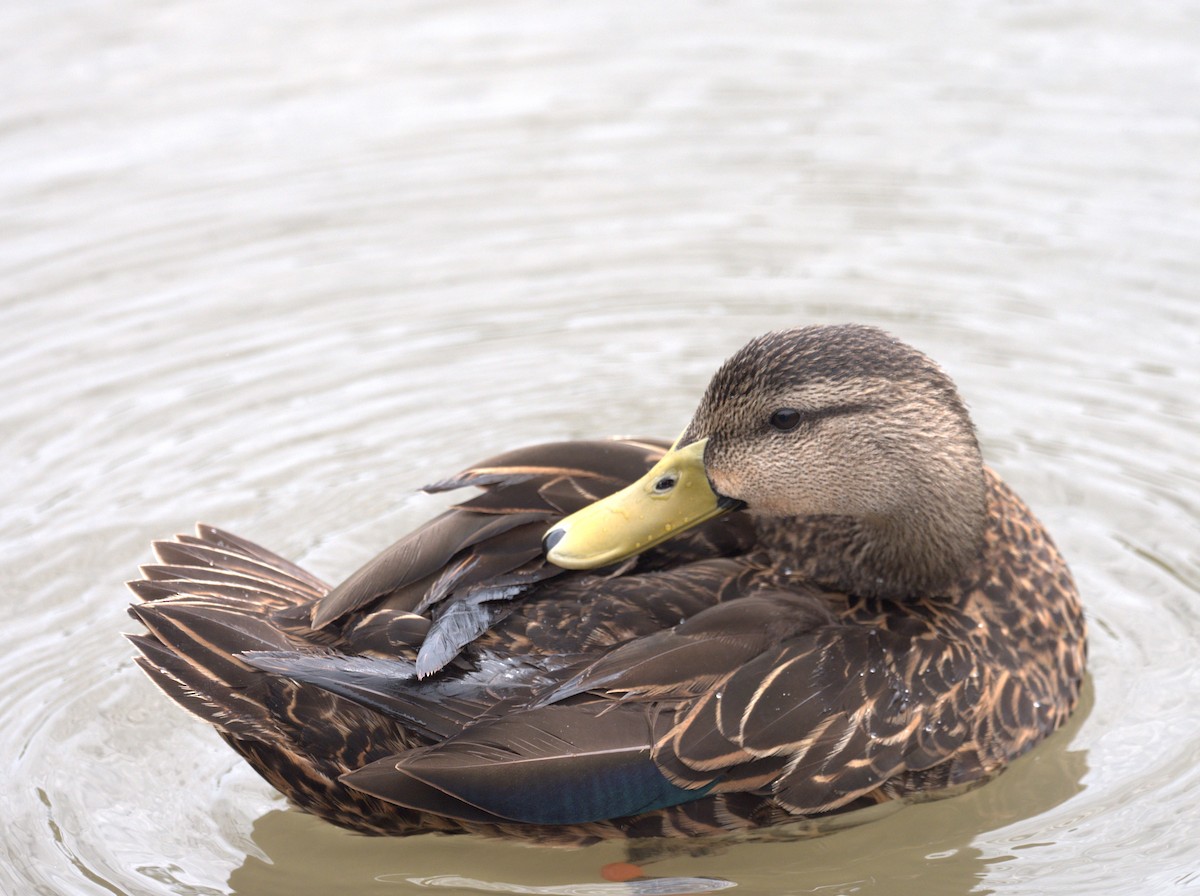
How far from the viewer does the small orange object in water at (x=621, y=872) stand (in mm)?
5094

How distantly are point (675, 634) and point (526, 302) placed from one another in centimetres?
351

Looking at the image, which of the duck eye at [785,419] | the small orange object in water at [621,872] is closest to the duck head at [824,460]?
the duck eye at [785,419]

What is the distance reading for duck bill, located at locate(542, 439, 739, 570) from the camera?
5.00 m

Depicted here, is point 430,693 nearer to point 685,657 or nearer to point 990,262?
point 685,657

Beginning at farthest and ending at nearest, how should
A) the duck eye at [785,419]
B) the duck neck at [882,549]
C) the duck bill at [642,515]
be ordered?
the duck neck at [882,549], the duck eye at [785,419], the duck bill at [642,515]

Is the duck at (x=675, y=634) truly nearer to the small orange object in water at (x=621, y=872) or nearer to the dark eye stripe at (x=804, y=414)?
the dark eye stripe at (x=804, y=414)

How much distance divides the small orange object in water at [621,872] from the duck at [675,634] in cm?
18

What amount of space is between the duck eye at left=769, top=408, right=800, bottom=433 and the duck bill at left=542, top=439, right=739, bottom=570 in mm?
224

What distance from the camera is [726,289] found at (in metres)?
8.12

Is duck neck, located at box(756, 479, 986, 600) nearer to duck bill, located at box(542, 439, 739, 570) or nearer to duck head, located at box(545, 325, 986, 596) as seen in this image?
duck head, located at box(545, 325, 986, 596)

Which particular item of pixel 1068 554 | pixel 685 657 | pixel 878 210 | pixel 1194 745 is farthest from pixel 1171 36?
pixel 685 657

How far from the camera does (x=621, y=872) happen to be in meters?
5.11

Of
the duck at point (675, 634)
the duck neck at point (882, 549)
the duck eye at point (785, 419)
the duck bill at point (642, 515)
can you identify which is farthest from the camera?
the duck neck at point (882, 549)

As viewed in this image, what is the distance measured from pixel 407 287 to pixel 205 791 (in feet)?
11.2
